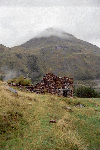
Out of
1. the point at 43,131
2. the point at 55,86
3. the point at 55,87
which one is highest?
the point at 55,86

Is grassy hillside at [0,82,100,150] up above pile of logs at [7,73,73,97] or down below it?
below

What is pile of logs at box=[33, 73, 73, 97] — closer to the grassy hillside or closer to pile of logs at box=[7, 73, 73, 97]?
pile of logs at box=[7, 73, 73, 97]

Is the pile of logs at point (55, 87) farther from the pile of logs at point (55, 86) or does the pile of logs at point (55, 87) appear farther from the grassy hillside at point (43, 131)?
the grassy hillside at point (43, 131)

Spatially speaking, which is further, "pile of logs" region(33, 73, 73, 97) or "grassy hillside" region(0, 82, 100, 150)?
"pile of logs" region(33, 73, 73, 97)

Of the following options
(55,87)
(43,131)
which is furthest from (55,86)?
(43,131)

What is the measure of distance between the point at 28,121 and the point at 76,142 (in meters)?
3.14

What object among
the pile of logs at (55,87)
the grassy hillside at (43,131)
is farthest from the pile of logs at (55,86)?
the grassy hillside at (43,131)

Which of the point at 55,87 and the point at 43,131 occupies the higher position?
the point at 55,87

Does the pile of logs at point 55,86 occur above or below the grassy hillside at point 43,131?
above

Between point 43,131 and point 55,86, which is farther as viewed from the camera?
point 55,86

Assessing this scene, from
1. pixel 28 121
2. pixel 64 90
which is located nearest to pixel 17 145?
pixel 28 121

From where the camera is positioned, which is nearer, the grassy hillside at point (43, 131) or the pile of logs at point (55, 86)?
the grassy hillside at point (43, 131)

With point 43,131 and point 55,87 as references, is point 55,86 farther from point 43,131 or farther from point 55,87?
point 43,131

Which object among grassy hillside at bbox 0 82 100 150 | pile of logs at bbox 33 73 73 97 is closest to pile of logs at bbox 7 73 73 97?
pile of logs at bbox 33 73 73 97
